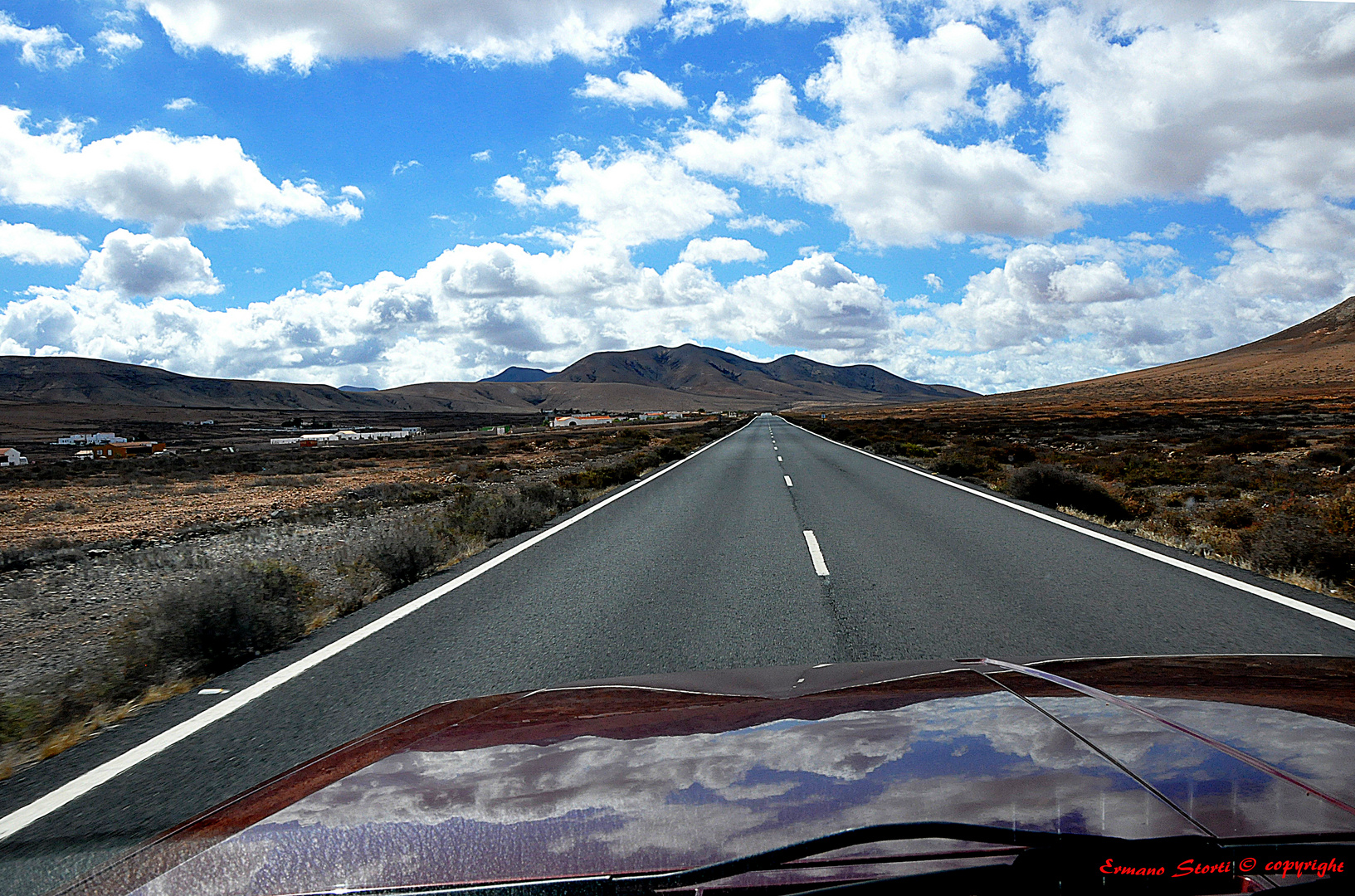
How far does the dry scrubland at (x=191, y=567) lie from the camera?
5176 millimetres

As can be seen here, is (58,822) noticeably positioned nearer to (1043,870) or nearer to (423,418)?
(1043,870)

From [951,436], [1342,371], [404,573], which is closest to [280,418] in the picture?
[951,436]

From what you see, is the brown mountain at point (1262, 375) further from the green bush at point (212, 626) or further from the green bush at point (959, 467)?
the green bush at point (212, 626)

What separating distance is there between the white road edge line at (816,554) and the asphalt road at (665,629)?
0.25 ft

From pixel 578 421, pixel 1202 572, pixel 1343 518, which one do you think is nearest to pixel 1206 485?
pixel 1343 518

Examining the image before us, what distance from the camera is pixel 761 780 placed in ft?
6.59

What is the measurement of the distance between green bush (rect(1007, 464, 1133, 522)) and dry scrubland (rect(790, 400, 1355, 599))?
0.02m

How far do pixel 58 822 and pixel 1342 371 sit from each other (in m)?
166

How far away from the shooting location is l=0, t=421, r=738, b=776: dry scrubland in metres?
5.18

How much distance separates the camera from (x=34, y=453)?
66.2m

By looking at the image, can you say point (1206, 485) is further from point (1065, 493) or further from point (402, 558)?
point (402, 558)
